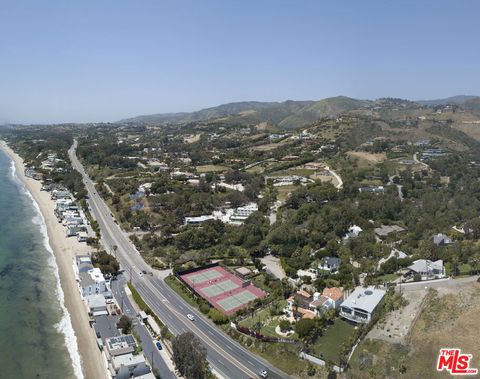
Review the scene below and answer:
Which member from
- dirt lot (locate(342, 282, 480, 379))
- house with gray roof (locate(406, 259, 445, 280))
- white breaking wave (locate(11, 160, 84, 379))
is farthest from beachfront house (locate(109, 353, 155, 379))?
house with gray roof (locate(406, 259, 445, 280))

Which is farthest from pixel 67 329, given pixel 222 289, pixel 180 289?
pixel 222 289

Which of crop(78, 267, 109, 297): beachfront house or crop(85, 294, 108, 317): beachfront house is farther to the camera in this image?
crop(78, 267, 109, 297): beachfront house

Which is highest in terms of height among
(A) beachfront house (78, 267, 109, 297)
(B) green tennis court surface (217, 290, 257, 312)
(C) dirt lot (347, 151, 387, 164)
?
(C) dirt lot (347, 151, 387, 164)

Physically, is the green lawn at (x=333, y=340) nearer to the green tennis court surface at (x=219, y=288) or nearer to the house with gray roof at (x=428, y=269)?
the house with gray roof at (x=428, y=269)

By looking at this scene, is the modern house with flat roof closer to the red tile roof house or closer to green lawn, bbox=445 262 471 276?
the red tile roof house

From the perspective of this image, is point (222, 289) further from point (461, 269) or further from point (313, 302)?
point (461, 269)
